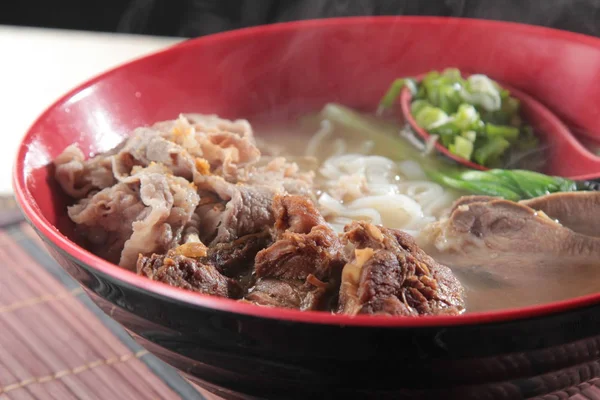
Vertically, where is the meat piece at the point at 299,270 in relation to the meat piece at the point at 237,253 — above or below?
above

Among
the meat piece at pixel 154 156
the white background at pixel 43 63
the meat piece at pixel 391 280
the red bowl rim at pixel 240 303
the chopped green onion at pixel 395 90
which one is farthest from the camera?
the white background at pixel 43 63

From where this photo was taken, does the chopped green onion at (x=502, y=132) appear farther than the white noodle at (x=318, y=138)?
No

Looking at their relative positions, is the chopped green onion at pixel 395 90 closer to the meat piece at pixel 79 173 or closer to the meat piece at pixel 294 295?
the meat piece at pixel 79 173

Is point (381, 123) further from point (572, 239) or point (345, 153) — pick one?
point (572, 239)

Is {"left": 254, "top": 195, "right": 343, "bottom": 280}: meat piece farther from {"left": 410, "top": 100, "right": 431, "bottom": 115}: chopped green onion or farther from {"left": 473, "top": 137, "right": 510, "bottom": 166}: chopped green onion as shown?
{"left": 410, "top": 100, "right": 431, "bottom": 115}: chopped green onion

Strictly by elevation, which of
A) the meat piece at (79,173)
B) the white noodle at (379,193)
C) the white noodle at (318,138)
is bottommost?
the white noodle at (318,138)

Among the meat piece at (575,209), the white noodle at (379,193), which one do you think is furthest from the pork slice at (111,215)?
the meat piece at (575,209)

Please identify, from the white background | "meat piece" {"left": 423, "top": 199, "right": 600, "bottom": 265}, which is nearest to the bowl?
"meat piece" {"left": 423, "top": 199, "right": 600, "bottom": 265}
